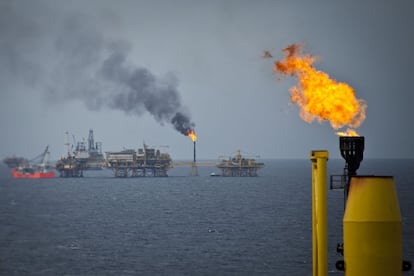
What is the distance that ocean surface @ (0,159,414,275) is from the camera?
6769 centimetres

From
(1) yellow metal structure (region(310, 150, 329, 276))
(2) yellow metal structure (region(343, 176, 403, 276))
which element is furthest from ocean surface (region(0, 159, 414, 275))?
(2) yellow metal structure (region(343, 176, 403, 276))

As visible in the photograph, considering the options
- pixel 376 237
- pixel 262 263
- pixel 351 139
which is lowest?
pixel 262 263

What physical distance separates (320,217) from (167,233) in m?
83.3

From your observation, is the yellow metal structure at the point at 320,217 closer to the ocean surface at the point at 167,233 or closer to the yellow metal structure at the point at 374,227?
the yellow metal structure at the point at 374,227

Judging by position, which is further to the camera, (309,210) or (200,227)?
(309,210)

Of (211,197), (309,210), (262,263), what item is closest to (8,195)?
(211,197)

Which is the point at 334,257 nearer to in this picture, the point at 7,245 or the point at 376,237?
the point at 7,245

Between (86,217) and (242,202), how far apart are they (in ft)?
101

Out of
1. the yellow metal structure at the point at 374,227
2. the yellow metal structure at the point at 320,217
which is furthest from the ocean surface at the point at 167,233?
the yellow metal structure at the point at 374,227

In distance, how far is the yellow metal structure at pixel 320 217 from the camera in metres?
12.8

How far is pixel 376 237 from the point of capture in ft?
39.0

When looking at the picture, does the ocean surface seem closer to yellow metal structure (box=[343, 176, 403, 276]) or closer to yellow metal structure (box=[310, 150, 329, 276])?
yellow metal structure (box=[310, 150, 329, 276])

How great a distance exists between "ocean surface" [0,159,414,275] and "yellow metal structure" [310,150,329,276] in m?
46.8

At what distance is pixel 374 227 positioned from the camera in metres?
11.9
